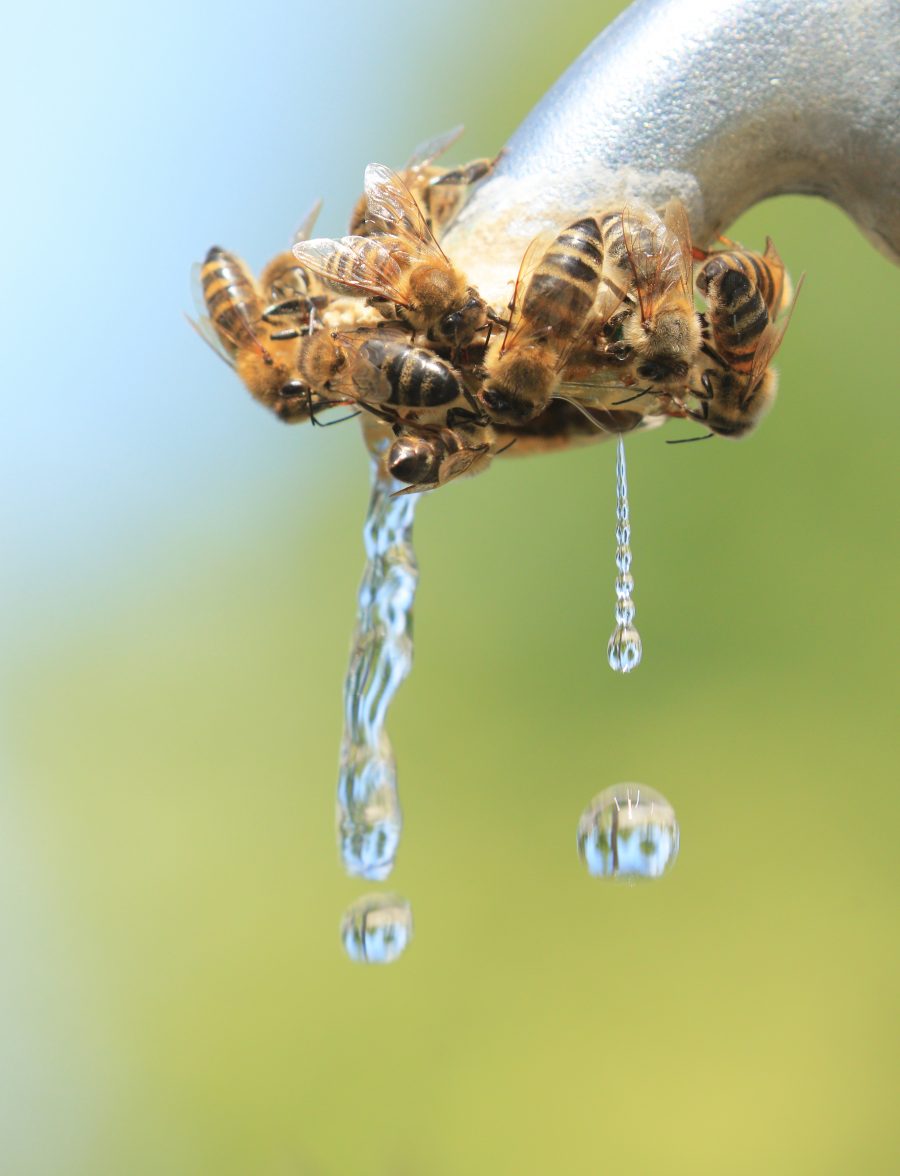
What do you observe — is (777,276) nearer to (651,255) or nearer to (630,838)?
(651,255)

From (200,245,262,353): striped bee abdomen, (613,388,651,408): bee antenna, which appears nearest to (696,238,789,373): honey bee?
(613,388,651,408): bee antenna

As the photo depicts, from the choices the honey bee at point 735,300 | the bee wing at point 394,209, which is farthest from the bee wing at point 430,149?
the honey bee at point 735,300

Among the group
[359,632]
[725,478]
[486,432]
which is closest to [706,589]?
[725,478]

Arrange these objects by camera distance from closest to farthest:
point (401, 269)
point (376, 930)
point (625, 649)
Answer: point (401, 269) < point (625, 649) < point (376, 930)

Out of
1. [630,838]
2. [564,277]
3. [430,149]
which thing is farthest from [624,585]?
[430,149]

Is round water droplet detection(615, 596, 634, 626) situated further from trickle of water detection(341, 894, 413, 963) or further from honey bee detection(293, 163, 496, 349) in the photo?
trickle of water detection(341, 894, 413, 963)

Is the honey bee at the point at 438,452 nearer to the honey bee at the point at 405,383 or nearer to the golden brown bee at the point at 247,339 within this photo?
the honey bee at the point at 405,383
